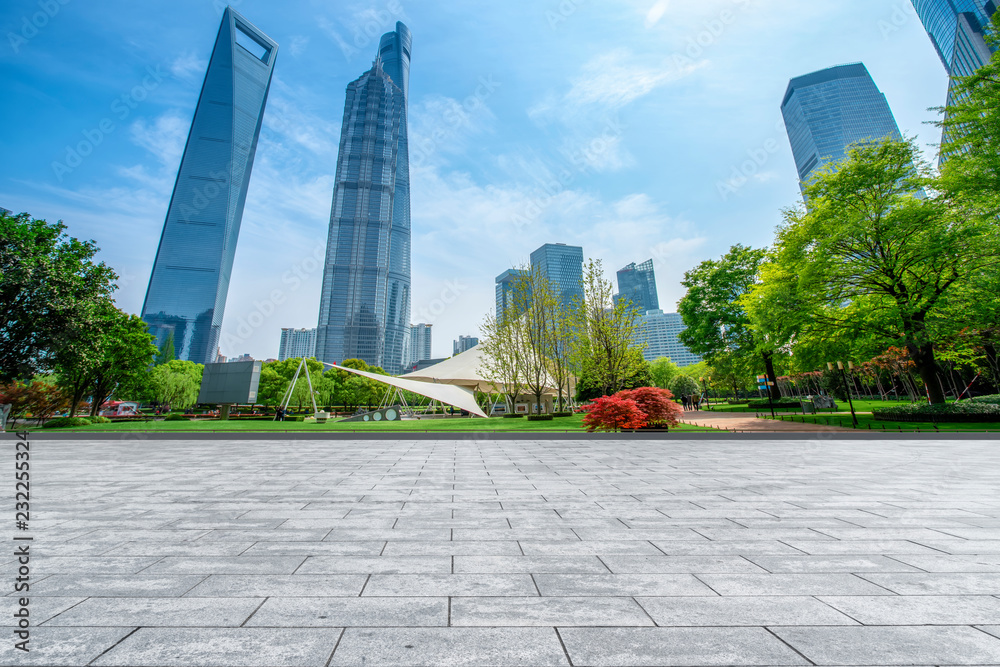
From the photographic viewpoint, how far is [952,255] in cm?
1912

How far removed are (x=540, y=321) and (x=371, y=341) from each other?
157 meters

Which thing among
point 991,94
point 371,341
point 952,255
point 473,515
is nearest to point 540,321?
point 952,255

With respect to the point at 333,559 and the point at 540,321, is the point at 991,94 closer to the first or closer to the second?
the point at 540,321

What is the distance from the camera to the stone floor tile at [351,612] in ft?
8.41

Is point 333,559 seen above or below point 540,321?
below

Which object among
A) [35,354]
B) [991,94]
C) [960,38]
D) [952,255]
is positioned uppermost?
[960,38]

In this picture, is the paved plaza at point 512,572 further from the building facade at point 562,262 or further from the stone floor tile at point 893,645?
the building facade at point 562,262

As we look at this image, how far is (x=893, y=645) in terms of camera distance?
231 cm

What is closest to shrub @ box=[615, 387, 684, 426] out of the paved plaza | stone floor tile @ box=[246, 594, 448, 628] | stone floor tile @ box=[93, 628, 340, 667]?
the paved plaza

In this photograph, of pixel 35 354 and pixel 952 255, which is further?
pixel 35 354

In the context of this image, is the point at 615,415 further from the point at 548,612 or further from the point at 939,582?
the point at 548,612

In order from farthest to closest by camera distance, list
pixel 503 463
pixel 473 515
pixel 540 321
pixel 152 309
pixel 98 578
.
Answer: pixel 152 309, pixel 540 321, pixel 503 463, pixel 473 515, pixel 98 578

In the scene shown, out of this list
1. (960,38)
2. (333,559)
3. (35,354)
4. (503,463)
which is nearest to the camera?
(333,559)

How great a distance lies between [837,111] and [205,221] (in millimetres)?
247090
